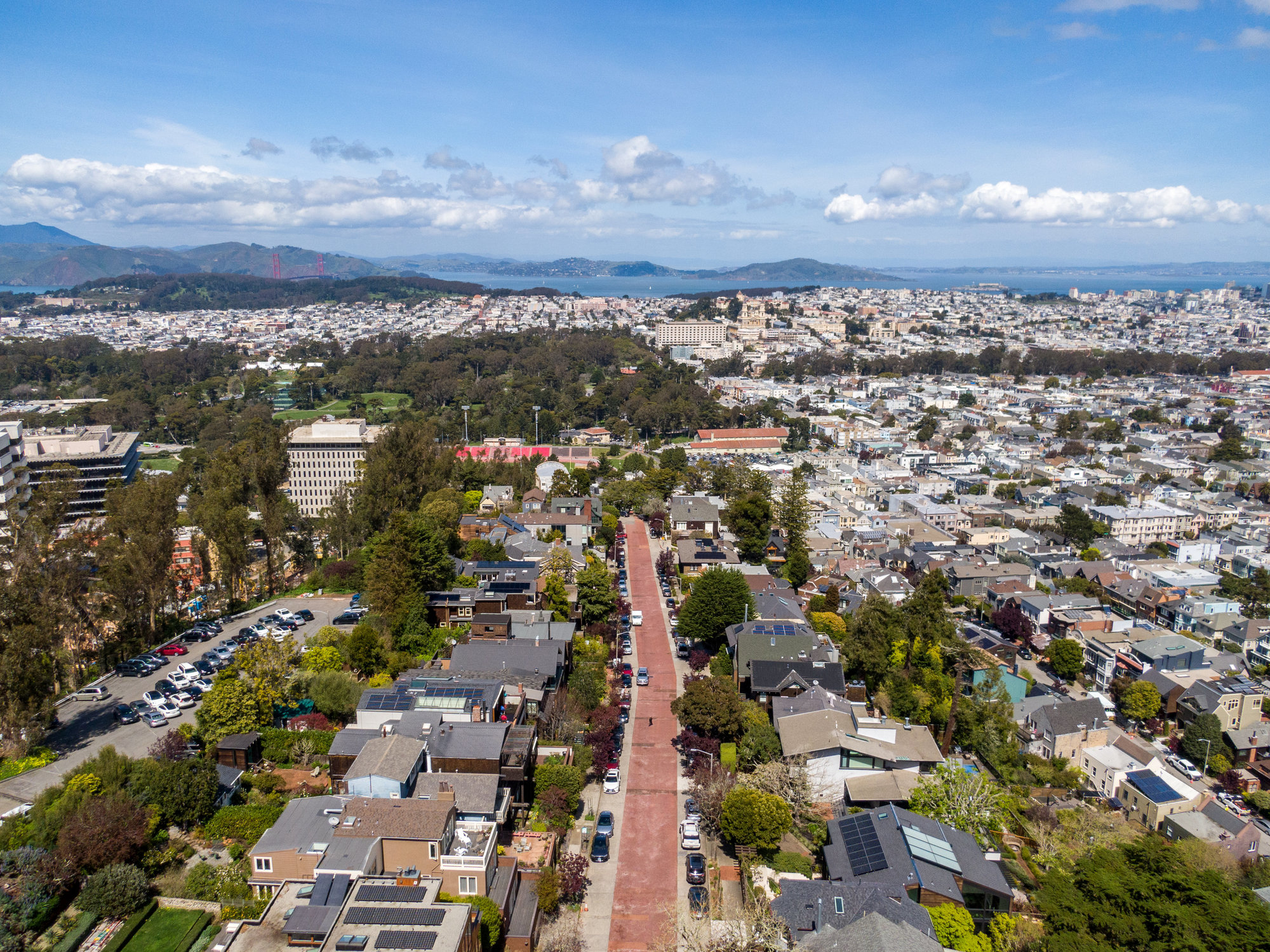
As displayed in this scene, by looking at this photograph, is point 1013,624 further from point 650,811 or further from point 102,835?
point 102,835

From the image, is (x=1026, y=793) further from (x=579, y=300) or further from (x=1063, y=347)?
(x=579, y=300)

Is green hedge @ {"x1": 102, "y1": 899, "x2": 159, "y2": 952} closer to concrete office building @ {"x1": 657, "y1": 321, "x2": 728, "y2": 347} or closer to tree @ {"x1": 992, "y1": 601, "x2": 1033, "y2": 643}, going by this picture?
tree @ {"x1": 992, "y1": 601, "x2": 1033, "y2": 643}

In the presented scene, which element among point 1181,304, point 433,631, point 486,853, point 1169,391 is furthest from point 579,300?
point 486,853

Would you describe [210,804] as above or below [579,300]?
below

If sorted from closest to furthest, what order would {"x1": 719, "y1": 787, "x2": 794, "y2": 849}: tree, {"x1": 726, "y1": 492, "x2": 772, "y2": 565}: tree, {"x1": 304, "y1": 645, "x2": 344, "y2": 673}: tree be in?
{"x1": 719, "y1": 787, "x2": 794, "y2": 849}: tree
{"x1": 304, "y1": 645, "x2": 344, "y2": 673}: tree
{"x1": 726, "y1": 492, "x2": 772, "y2": 565}: tree

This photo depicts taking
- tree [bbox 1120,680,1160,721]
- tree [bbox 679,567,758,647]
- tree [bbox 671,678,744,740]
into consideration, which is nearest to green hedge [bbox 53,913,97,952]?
tree [bbox 671,678,744,740]

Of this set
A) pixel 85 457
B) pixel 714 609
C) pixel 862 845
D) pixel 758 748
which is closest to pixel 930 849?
pixel 862 845
